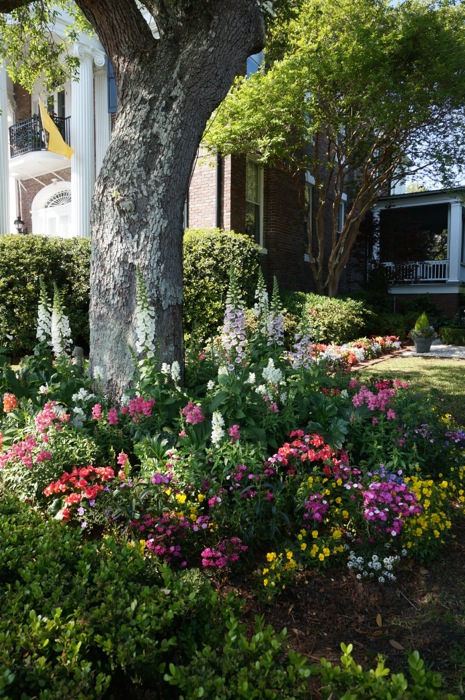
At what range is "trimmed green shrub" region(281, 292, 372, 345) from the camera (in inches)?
446

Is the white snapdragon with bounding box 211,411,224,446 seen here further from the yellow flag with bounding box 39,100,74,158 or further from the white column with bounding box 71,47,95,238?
the yellow flag with bounding box 39,100,74,158

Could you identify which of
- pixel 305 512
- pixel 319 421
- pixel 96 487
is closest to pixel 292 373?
pixel 319 421

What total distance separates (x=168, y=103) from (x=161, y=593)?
3843 mm

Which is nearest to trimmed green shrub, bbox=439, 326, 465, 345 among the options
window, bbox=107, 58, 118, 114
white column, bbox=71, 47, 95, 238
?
white column, bbox=71, 47, 95, 238

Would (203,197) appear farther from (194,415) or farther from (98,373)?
(194,415)

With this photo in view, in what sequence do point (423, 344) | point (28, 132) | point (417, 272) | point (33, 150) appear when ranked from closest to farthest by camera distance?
point (423, 344)
point (33, 150)
point (28, 132)
point (417, 272)

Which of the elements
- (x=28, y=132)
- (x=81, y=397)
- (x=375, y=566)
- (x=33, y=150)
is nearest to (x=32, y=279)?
(x=81, y=397)

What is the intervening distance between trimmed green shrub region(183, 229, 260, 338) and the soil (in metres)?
7.34

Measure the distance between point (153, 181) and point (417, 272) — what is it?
704 inches

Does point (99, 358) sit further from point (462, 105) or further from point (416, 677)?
point (462, 105)

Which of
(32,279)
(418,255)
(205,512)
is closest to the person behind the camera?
(205,512)

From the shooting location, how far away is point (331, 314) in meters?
11.7

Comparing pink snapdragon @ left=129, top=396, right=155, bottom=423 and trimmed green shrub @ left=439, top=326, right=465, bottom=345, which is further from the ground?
pink snapdragon @ left=129, top=396, right=155, bottom=423

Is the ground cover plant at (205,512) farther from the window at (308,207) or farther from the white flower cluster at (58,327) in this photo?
the window at (308,207)
